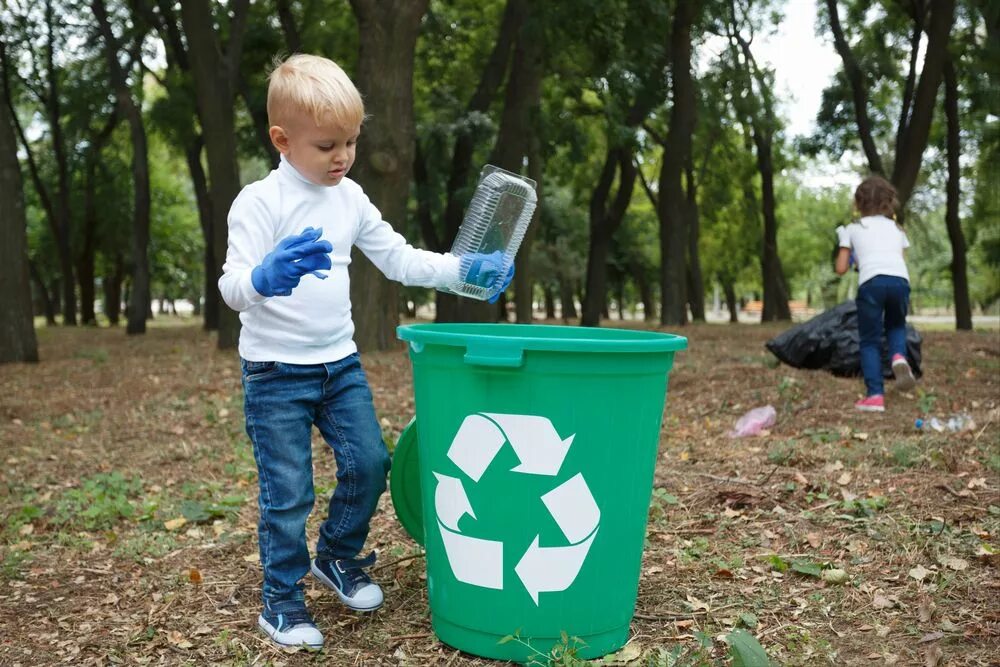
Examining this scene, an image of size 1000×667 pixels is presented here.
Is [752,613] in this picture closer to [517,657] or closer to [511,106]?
[517,657]

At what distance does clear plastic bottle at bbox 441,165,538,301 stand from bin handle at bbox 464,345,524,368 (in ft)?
2.25

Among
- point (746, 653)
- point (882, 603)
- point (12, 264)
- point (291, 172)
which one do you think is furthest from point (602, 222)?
point (746, 653)

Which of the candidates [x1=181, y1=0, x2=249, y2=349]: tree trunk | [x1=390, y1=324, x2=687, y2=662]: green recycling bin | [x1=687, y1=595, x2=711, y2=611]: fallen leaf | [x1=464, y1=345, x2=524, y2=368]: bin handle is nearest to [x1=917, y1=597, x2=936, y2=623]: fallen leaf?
[x1=687, y1=595, x2=711, y2=611]: fallen leaf

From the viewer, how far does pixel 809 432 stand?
5.53 m

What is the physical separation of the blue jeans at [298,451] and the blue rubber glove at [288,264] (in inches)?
14.3

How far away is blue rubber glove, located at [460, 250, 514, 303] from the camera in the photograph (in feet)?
9.07

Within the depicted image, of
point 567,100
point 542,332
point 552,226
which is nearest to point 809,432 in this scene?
point 542,332

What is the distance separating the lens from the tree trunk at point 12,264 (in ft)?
32.3

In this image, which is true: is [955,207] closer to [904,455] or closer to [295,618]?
[904,455]

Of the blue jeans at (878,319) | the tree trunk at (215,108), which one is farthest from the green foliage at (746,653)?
the tree trunk at (215,108)

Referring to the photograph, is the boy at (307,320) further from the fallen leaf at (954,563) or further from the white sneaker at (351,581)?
the fallen leaf at (954,563)

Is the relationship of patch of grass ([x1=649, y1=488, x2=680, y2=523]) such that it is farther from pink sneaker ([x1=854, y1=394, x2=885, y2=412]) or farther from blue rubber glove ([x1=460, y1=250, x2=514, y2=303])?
pink sneaker ([x1=854, y1=394, x2=885, y2=412])

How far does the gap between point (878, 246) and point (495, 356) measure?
4.76m

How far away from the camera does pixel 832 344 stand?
25.8 ft
